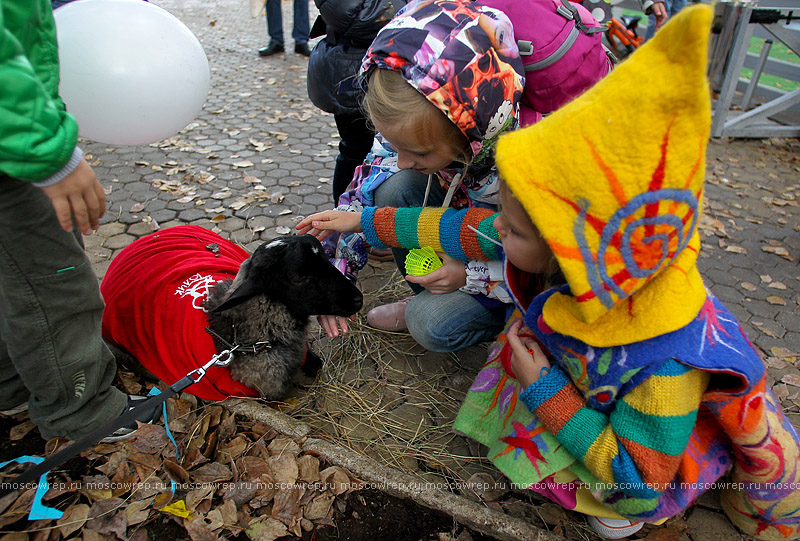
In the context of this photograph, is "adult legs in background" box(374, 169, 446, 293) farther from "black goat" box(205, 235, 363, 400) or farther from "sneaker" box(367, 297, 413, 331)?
"black goat" box(205, 235, 363, 400)

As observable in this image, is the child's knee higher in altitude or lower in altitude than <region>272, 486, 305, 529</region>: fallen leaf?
higher

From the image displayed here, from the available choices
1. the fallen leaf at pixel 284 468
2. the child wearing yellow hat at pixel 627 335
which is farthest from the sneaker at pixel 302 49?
the fallen leaf at pixel 284 468

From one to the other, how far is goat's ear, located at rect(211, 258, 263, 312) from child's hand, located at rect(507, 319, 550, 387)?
1.15 meters

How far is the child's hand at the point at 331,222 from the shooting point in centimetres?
269

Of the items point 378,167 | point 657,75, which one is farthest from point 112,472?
point 657,75

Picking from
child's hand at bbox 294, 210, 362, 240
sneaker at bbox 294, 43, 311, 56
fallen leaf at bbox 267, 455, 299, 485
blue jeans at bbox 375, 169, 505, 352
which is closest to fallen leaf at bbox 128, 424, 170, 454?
fallen leaf at bbox 267, 455, 299, 485

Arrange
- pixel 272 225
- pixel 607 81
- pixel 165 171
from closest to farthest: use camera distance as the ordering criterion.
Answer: pixel 607 81
pixel 272 225
pixel 165 171

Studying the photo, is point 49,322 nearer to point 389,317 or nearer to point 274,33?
point 389,317

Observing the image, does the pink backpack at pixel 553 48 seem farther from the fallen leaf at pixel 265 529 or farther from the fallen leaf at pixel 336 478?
the fallen leaf at pixel 265 529

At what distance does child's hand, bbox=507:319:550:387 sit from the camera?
1956 mm

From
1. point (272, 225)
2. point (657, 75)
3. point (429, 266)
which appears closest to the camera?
point (657, 75)

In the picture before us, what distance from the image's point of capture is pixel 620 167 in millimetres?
1311

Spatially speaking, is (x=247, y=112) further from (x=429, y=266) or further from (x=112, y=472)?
(x=112, y=472)

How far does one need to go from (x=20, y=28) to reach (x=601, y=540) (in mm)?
2651
